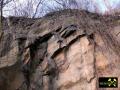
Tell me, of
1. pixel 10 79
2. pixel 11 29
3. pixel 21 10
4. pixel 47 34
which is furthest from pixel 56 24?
pixel 21 10

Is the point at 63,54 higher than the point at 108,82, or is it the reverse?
the point at 63,54

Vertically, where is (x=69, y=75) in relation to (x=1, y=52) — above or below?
below

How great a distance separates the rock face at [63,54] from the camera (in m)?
9.22

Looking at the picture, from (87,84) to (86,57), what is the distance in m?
0.66

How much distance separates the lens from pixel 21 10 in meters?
12.1

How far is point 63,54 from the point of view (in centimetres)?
947

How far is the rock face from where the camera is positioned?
9.22 metres

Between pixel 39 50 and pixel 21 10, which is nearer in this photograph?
pixel 39 50

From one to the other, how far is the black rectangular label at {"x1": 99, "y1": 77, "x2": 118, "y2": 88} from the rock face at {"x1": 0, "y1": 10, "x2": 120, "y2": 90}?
87 millimetres

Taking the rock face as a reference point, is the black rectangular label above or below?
below

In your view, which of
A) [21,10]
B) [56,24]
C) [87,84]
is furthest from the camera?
[21,10]

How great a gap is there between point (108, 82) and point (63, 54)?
1326mm

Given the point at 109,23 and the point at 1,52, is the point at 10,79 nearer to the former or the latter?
the point at 1,52

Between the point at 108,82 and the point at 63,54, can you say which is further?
the point at 63,54
